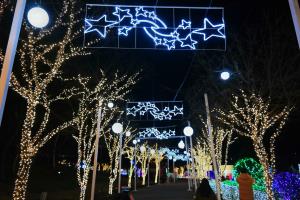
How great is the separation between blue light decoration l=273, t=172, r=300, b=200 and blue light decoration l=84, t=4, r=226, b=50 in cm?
527

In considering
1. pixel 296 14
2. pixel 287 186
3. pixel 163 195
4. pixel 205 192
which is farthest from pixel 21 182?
pixel 163 195

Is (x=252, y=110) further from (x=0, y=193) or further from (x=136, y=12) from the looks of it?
(x=0, y=193)

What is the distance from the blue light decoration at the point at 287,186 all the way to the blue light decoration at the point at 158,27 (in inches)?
207

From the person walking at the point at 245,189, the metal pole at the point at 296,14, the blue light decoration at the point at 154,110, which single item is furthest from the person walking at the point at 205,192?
the blue light decoration at the point at 154,110

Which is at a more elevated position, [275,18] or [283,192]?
[275,18]

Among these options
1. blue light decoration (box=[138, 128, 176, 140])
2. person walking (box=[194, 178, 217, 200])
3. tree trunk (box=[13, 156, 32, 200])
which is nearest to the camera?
person walking (box=[194, 178, 217, 200])

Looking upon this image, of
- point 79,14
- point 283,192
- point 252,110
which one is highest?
point 79,14

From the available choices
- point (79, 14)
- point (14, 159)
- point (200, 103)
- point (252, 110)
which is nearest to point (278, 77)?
point (252, 110)

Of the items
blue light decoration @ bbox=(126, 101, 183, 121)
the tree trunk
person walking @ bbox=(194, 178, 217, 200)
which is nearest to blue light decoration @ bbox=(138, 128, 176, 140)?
blue light decoration @ bbox=(126, 101, 183, 121)

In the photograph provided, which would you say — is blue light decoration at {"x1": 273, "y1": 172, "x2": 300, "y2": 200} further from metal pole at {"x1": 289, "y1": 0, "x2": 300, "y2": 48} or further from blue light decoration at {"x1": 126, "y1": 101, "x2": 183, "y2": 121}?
metal pole at {"x1": 289, "y1": 0, "x2": 300, "y2": 48}

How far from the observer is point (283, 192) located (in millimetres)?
10812

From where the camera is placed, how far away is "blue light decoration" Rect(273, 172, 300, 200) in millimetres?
10273

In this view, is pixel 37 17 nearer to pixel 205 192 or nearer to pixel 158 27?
pixel 158 27

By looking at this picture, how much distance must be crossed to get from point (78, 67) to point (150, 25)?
8.42 meters
